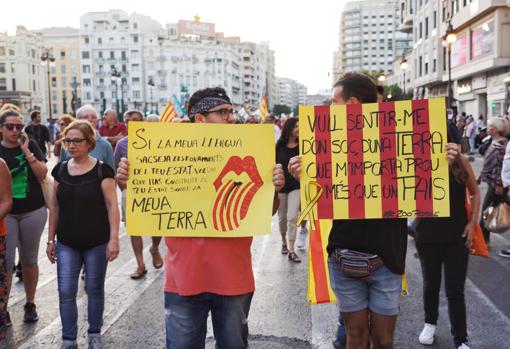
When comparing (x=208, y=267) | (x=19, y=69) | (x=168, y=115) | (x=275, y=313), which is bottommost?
(x=275, y=313)

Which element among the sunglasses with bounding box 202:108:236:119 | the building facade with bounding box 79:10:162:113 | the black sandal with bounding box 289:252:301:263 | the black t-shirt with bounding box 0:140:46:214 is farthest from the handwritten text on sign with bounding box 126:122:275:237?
the building facade with bounding box 79:10:162:113

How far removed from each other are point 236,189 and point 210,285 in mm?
593

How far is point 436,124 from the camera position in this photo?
10.9 feet

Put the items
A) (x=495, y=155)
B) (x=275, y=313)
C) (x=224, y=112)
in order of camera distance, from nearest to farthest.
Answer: (x=224, y=112) → (x=275, y=313) → (x=495, y=155)

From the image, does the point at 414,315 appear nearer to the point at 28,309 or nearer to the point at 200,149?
the point at 200,149

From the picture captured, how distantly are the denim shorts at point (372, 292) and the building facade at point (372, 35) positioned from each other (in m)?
180

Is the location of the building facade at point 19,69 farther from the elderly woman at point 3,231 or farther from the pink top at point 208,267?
the pink top at point 208,267

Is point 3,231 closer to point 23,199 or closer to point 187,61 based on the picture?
point 23,199

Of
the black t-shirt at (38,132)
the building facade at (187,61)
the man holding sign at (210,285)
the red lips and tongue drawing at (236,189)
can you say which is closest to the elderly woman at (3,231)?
the man holding sign at (210,285)

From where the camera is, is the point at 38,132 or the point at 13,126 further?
the point at 38,132

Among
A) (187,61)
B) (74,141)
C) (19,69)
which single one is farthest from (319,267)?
(187,61)

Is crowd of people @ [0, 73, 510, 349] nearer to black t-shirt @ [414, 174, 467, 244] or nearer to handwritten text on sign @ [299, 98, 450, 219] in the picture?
black t-shirt @ [414, 174, 467, 244]

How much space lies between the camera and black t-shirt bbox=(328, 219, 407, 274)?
3275 millimetres

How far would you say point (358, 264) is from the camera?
127 inches
